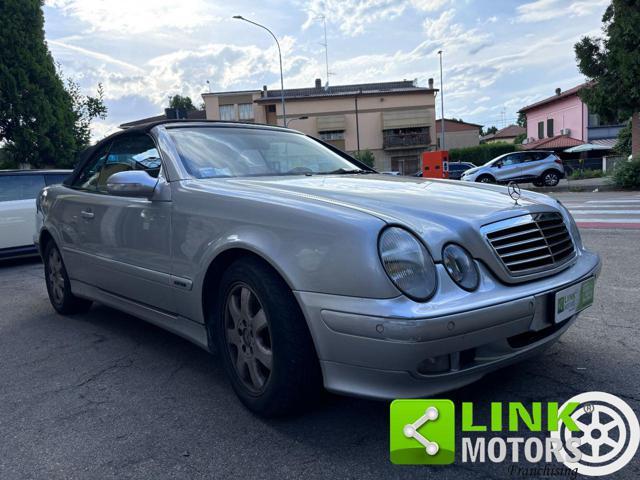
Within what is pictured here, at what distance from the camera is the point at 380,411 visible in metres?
2.59

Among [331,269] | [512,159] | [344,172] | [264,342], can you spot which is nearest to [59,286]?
[344,172]

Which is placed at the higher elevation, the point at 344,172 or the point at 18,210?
the point at 344,172

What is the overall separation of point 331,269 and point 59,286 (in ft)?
11.5

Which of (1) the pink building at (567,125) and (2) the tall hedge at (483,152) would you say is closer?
(1) the pink building at (567,125)

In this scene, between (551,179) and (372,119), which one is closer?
(551,179)

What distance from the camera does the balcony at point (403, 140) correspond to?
50.0 metres

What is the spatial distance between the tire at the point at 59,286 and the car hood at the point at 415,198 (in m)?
2.38

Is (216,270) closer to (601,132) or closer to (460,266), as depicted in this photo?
(460,266)

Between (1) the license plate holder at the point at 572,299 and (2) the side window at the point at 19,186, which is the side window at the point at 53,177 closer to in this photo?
(2) the side window at the point at 19,186

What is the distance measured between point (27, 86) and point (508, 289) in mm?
20916

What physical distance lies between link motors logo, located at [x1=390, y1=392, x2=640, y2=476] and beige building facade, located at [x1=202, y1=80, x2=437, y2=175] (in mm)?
Answer: 47568

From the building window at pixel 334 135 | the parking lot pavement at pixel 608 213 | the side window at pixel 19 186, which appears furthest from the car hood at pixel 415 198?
the building window at pixel 334 135

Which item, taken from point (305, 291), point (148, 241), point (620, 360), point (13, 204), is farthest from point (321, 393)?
point (13, 204)

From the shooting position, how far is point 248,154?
11.4ft
